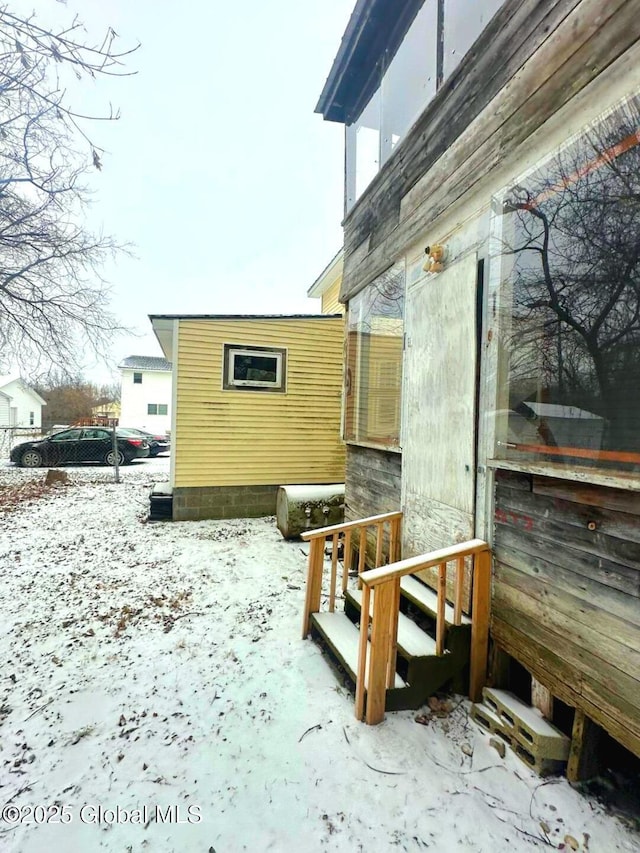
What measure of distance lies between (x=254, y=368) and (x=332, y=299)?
3920mm

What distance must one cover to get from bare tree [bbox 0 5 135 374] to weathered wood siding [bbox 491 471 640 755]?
3.25 m

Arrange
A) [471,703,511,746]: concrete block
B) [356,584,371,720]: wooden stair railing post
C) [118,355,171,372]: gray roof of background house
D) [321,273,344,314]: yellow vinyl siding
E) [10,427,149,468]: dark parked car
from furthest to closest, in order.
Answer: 1. [118,355,171,372]: gray roof of background house
2. [10,427,149,468]: dark parked car
3. [321,273,344,314]: yellow vinyl siding
4. [356,584,371,720]: wooden stair railing post
5. [471,703,511,746]: concrete block

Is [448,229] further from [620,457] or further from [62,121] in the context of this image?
[62,121]

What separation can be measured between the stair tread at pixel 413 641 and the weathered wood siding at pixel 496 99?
2.78 metres

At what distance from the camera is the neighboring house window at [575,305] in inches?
57.7

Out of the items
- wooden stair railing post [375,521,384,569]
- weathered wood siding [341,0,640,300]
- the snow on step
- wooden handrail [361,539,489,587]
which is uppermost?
weathered wood siding [341,0,640,300]

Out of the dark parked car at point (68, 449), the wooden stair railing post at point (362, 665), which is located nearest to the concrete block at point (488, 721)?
the wooden stair railing post at point (362, 665)

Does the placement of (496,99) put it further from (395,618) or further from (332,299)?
(332,299)

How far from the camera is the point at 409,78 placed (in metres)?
3.49

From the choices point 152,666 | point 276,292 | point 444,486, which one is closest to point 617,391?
point 444,486

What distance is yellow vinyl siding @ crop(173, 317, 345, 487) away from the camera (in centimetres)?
671

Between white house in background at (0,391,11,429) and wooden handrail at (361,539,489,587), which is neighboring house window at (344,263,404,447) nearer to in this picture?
wooden handrail at (361,539,489,587)

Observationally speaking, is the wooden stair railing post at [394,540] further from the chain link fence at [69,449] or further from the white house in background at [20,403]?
the white house in background at [20,403]

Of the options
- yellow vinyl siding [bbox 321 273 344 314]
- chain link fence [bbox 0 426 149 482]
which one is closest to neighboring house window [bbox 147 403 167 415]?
chain link fence [bbox 0 426 149 482]
